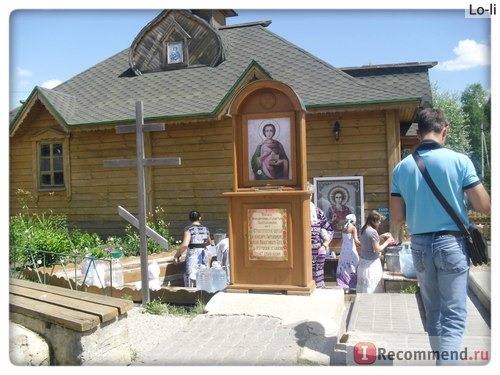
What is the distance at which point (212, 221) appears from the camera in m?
11.1

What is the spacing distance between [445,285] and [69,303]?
3295mm

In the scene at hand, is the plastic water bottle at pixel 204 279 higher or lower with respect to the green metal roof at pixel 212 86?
lower

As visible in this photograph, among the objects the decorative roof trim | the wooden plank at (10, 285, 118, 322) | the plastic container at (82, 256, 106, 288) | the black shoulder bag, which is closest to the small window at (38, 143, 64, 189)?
the decorative roof trim

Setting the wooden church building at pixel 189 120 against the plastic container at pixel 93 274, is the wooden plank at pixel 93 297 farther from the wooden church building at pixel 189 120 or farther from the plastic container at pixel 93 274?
the wooden church building at pixel 189 120

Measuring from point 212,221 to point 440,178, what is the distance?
7.76 meters

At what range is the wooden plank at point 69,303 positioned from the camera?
434 cm

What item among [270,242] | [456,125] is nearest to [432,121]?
[270,242]

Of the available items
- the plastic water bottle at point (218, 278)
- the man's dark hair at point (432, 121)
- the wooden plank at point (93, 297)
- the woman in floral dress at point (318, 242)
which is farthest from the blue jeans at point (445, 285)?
the plastic water bottle at point (218, 278)

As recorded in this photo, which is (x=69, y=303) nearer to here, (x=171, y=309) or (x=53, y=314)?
(x=53, y=314)

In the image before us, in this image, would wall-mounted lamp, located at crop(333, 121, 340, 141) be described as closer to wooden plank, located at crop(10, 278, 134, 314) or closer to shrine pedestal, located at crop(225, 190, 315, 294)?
shrine pedestal, located at crop(225, 190, 315, 294)

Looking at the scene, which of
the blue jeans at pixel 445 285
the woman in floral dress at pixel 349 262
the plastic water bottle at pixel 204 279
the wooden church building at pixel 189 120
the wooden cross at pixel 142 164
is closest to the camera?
the blue jeans at pixel 445 285

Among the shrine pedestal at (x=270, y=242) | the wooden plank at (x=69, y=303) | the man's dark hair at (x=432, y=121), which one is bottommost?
the wooden plank at (x=69, y=303)

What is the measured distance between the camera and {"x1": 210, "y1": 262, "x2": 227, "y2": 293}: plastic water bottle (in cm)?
709

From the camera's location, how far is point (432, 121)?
3822 millimetres
